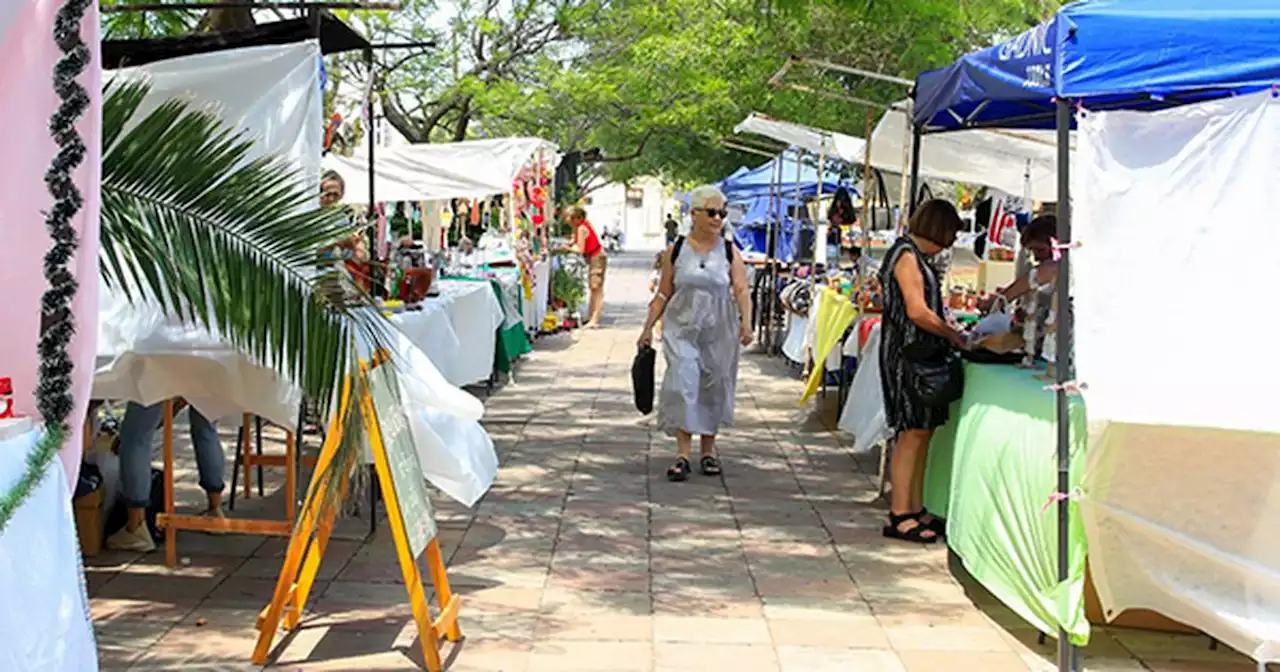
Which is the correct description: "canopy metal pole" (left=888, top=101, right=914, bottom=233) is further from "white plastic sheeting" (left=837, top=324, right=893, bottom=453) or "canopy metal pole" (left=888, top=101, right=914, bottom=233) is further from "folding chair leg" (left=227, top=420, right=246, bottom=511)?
"folding chair leg" (left=227, top=420, right=246, bottom=511)

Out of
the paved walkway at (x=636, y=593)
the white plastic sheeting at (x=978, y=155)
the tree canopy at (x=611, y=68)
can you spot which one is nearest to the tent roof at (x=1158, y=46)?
the paved walkway at (x=636, y=593)

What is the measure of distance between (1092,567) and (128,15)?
6.58 meters

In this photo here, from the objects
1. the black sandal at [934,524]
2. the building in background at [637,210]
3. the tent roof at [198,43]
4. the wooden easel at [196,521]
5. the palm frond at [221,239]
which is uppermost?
the building in background at [637,210]

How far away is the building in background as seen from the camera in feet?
252

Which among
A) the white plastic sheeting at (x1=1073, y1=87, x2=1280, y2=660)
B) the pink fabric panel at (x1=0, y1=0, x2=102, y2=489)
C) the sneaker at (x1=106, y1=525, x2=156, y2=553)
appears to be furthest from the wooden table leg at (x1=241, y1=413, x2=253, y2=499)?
the white plastic sheeting at (x1=1073, y1=87, x2=1280, y2=660)

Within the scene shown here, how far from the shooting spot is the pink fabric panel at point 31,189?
9.29 feet

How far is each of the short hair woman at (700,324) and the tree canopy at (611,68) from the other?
7096 mm

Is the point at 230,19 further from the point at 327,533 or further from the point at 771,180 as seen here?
the point at 771,180

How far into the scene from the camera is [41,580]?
2.62 meters

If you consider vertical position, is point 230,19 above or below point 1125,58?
above

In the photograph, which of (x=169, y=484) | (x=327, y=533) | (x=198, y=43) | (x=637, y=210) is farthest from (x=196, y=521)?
(x=637, y=210)

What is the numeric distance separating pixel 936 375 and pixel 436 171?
707cm

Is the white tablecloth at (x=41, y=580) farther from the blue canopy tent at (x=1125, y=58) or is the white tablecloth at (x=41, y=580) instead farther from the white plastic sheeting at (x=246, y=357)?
the blue canopy tent at (x=1125, y=58)

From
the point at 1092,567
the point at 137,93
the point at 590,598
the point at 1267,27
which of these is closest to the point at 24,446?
the point at 137,93
